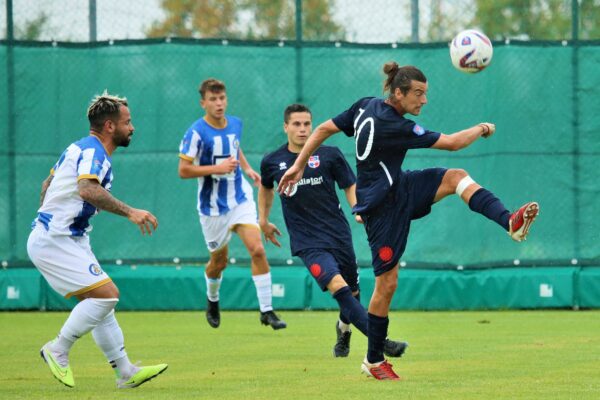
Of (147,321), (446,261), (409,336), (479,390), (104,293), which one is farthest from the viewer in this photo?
(446,261)

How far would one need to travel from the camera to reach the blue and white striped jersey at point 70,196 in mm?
7711

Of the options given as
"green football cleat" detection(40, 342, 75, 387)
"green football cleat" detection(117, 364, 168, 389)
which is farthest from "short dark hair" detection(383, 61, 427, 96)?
"green football cleat" detection(40, 342, 75, 387)

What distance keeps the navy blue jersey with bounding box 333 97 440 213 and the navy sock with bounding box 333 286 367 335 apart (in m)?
1.01

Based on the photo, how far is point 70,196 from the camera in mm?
7809

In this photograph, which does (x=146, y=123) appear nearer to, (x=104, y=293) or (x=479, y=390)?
(x=104, y=293)

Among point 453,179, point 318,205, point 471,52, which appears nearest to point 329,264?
point 318,205

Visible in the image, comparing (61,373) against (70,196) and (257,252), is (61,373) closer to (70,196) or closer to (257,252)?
(70,196)

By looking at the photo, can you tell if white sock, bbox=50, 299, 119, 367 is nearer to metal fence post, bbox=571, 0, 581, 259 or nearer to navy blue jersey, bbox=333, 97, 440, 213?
navy blue jersey, bbox=333, 97, 440, 213

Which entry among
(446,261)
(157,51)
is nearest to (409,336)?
(446,261)

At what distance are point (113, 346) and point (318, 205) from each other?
288cm

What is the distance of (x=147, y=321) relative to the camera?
44.3 feet

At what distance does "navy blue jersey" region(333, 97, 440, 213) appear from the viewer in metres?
7.81

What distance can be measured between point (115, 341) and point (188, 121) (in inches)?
291

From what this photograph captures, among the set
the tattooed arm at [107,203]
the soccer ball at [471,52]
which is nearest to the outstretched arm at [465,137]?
the soccer ball at [471,52]
